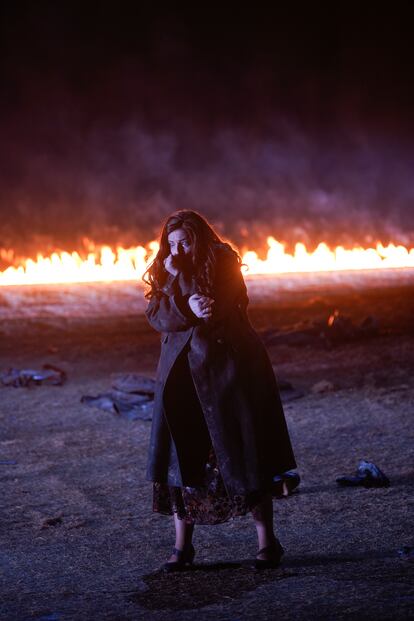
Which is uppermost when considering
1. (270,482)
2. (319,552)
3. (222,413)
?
(222,413)

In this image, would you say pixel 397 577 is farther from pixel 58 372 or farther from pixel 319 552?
pixel 58 372

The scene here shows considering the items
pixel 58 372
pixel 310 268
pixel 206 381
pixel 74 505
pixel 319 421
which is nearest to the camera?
pixel 206 381

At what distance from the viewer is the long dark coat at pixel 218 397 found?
15.2 feet

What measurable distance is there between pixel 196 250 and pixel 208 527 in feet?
6.43

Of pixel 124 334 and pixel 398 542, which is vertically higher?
pixel 124 334

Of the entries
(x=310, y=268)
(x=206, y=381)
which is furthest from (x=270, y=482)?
(x=310, y=268)

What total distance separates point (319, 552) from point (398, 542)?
0.46 m

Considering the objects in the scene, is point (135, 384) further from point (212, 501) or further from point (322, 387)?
point (212, 501)

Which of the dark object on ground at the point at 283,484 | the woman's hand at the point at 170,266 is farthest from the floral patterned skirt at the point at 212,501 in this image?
the woman's hand at the point at 170,266

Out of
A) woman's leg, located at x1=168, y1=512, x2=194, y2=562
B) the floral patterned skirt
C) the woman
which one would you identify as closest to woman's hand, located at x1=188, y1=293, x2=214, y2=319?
the woman

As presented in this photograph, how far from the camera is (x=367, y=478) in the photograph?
6641 millimetres

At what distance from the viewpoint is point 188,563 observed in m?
4.84

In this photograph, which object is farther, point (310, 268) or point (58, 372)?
point (310, 268)

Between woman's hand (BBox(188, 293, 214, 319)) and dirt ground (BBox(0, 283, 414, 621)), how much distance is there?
4.33 ft
